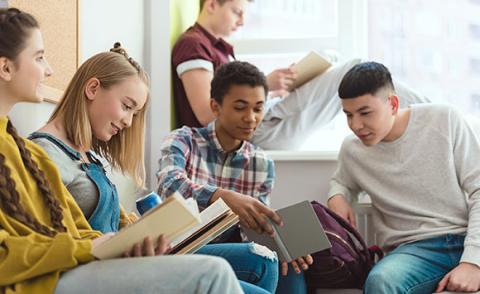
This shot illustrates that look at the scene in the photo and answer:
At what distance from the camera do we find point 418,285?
180 centimetres

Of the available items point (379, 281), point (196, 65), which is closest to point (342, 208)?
point (379, 281)

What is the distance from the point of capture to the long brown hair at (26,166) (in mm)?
1091

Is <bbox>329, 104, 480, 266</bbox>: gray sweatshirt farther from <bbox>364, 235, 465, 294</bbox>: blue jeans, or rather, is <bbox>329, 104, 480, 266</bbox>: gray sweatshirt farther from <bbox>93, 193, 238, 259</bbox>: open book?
<bbox>93, 193, 238, 259</bbox>: open book

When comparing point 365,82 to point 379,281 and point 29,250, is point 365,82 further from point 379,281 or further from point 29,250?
point 29,250

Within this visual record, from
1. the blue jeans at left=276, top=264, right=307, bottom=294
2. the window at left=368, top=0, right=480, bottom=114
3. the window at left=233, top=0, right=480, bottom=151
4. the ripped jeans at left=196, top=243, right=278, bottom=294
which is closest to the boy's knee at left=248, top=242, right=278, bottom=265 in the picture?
the ripped jeans at left=196, top=243, right=278, bottom=294

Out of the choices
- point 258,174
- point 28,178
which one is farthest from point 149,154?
point 28,178

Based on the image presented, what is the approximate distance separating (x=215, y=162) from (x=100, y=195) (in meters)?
0.64

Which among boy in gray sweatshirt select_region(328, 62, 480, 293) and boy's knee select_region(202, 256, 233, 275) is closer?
boy's knee select_region(202, 256, 233, 275)

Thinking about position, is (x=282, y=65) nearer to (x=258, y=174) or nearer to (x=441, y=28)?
(x=441, y=28)

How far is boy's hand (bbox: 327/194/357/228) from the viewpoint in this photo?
6.96 feet

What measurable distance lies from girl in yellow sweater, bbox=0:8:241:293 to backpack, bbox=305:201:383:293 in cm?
80

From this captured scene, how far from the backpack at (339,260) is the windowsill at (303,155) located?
524 mm

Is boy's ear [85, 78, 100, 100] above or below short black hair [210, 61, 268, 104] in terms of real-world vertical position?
above

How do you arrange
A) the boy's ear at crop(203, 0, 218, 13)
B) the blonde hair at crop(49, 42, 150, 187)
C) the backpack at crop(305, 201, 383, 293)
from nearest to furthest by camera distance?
the blonde hair at crop(49, 42, 150, 187), the backpack at crop(305, 201, 383, 293), the boy's ear at crop(203, 0, 218, 13)
